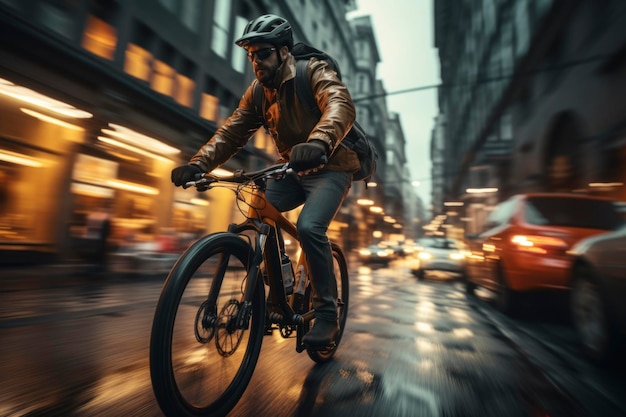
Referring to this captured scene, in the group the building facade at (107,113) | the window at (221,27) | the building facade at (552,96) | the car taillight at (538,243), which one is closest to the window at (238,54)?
the building facade at (107,113)

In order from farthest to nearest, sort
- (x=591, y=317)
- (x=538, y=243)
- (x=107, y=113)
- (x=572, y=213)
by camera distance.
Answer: (x=107, y=113) < (x=572, y=213) < (x=538, y=243) < (x=591, y=317)

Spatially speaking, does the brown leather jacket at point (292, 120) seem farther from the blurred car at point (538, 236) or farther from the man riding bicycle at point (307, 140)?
the blurred car at point (538, 236)

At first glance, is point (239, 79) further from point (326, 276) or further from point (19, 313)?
point (326, 276)

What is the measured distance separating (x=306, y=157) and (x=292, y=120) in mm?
754

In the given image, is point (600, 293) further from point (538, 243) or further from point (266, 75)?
point (266, 75)

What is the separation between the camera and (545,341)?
4168 millimetres

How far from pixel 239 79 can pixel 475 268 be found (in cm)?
1575

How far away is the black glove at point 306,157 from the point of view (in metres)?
2.07

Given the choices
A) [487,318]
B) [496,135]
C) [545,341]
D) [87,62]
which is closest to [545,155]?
[496,135]

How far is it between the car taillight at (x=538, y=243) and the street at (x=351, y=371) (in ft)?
3.14

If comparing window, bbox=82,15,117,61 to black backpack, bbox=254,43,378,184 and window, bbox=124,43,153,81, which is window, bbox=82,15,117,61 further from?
black backpack, bbox=254,43,378,184

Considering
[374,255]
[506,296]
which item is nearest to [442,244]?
[506,296]

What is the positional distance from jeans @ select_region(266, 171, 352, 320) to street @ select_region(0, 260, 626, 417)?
21.2 inches

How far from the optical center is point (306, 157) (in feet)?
6.79
